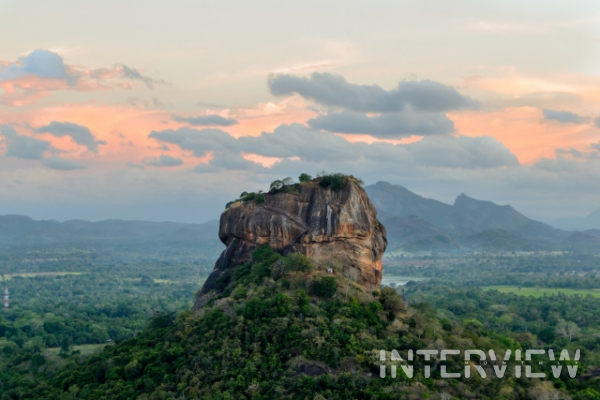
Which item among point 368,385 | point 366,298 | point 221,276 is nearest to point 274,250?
point 221,276

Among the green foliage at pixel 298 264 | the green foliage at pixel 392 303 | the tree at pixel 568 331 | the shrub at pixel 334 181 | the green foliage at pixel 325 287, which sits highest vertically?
the shrub at pixel 334 181

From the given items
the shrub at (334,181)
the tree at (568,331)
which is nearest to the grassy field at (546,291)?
the tree at (568,331)

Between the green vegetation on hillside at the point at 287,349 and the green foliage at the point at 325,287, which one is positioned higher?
the green foliage at the point at 325,287

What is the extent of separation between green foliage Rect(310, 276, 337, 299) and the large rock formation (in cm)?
441

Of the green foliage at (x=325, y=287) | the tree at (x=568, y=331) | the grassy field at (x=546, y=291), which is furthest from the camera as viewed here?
the grassy field at (x=546, y=291)

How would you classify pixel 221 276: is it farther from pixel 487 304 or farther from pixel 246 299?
pixel 487 304

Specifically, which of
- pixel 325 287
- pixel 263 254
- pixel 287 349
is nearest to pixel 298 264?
pixel 325 287

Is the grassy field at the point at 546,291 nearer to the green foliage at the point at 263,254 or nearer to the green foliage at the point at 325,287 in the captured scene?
the green foliage at the point at 263,254

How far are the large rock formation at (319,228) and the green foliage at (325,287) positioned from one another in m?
4.41

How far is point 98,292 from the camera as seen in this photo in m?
134

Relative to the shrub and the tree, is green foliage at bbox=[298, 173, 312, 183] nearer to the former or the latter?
the shrub

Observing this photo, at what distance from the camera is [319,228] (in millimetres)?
41812

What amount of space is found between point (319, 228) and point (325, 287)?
6259mm

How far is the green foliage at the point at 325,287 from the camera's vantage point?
36.3 m
